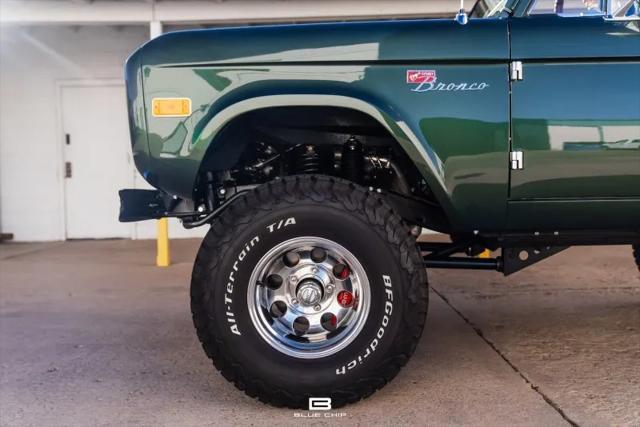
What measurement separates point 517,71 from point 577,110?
34 centimetres

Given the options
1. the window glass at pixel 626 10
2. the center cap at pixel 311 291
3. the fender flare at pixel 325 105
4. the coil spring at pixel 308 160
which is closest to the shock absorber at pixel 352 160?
the coil spring at pixel 308 160

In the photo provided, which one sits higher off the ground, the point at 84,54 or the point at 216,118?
the point at 84,54

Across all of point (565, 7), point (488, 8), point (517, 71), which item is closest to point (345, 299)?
point (517, 71)

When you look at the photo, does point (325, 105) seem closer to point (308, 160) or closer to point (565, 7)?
point (308, 160)

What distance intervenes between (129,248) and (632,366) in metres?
7.26

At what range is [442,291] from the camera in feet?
19.1

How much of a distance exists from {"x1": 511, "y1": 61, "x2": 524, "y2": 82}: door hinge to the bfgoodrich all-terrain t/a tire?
2.91ft

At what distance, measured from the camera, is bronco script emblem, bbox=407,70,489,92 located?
2.95 metres

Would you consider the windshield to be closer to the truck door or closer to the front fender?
the truck door

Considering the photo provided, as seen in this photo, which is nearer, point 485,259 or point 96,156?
point 485,259

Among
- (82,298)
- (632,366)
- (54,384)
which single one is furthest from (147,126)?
(82,298)

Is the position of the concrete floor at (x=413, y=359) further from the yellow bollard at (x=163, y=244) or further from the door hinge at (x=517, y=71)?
the door hinge at (x=517, y=71)

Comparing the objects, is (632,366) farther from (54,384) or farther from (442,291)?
(54,384)

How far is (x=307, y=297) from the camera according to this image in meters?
3.03
